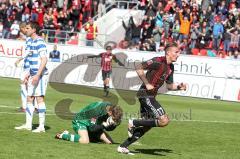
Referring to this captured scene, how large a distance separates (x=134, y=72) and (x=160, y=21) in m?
6.10

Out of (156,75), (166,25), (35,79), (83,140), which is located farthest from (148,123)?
(166,25)

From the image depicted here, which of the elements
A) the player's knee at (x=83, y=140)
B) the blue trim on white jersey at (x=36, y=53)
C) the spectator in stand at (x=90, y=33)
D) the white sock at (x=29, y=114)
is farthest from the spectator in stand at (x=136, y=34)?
the player's knee at (x=83, y=140)

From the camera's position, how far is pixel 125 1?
42.8 meters

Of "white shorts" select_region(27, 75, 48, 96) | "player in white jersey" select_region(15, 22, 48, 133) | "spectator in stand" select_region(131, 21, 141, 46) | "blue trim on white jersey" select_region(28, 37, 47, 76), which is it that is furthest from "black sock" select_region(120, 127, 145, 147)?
"spectator in stand" select_region(131, 21, 141, 46)

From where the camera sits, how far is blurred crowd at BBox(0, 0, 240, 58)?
35.5m

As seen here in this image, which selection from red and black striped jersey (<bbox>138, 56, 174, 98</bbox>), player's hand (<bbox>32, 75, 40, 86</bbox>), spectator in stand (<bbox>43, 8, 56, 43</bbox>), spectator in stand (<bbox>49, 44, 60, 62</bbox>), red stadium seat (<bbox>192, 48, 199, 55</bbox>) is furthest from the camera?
spectator in stand (<bbox>43, 8, 56, 43</bbox>)

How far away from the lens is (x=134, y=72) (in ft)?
107

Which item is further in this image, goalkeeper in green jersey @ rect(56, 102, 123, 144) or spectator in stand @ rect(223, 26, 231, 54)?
spectator in stand @ rect(223, 26, 231, 54)

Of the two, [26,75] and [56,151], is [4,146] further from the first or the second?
[26,75]

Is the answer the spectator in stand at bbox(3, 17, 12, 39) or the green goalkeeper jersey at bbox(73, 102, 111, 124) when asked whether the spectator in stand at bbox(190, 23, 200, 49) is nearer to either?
the spectator in stand at bbox(3, 17, 12, 39)

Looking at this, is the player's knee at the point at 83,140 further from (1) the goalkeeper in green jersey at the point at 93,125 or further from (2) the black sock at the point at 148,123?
(2) the black sock at the point at 148,123

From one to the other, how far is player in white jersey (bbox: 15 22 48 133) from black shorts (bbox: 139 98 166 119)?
300 cm

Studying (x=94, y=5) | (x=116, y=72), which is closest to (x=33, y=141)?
(x=116, y=72)

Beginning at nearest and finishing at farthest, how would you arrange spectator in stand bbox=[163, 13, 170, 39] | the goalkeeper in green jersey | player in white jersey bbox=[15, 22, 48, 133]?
the goalkeeper in green jersey
player in white jersey bbox=[15, 22, 48, 133]
spectator in stand bbox=[163, 13, 170, 39]
